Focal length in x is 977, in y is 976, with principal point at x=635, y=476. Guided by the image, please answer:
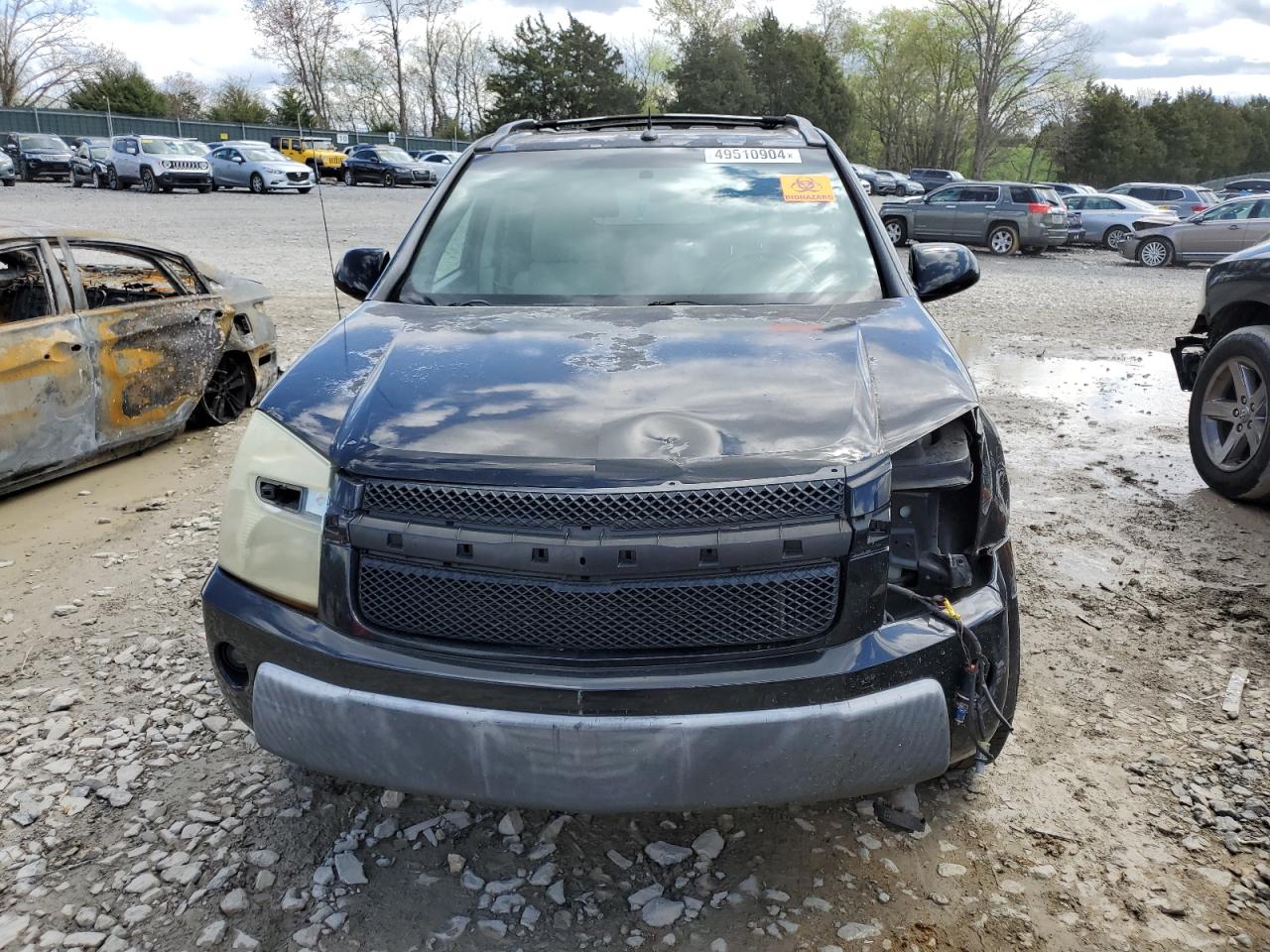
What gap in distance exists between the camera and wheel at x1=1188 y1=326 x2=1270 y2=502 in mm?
5172

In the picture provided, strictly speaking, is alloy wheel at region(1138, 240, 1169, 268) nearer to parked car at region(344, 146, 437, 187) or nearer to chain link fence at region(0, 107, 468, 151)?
parked car at region(344, 146, 437, 187)

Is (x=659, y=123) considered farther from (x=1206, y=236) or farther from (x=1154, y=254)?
(x=1154, y=254)

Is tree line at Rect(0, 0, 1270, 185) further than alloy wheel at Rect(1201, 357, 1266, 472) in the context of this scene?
Yes

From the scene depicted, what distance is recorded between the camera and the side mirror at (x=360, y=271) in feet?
12.3

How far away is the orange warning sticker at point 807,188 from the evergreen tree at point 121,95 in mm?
61898

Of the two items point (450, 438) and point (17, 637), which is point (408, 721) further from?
point (17, 637)

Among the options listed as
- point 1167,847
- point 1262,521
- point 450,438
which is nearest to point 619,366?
point 450,438

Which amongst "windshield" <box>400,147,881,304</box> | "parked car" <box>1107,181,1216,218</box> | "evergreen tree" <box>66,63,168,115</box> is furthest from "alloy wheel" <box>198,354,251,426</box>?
"evergreen tree" <box>66,63,168,115</box>

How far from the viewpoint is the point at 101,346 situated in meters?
5.57

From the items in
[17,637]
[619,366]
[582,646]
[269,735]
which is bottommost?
[17,637]

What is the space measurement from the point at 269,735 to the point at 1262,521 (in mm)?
5041

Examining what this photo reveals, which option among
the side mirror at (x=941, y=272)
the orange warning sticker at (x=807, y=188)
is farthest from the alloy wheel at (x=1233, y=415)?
the orange warning sticker at (x=807, y=188)

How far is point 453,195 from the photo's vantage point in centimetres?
380

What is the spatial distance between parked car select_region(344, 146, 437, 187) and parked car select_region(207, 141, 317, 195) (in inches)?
233
